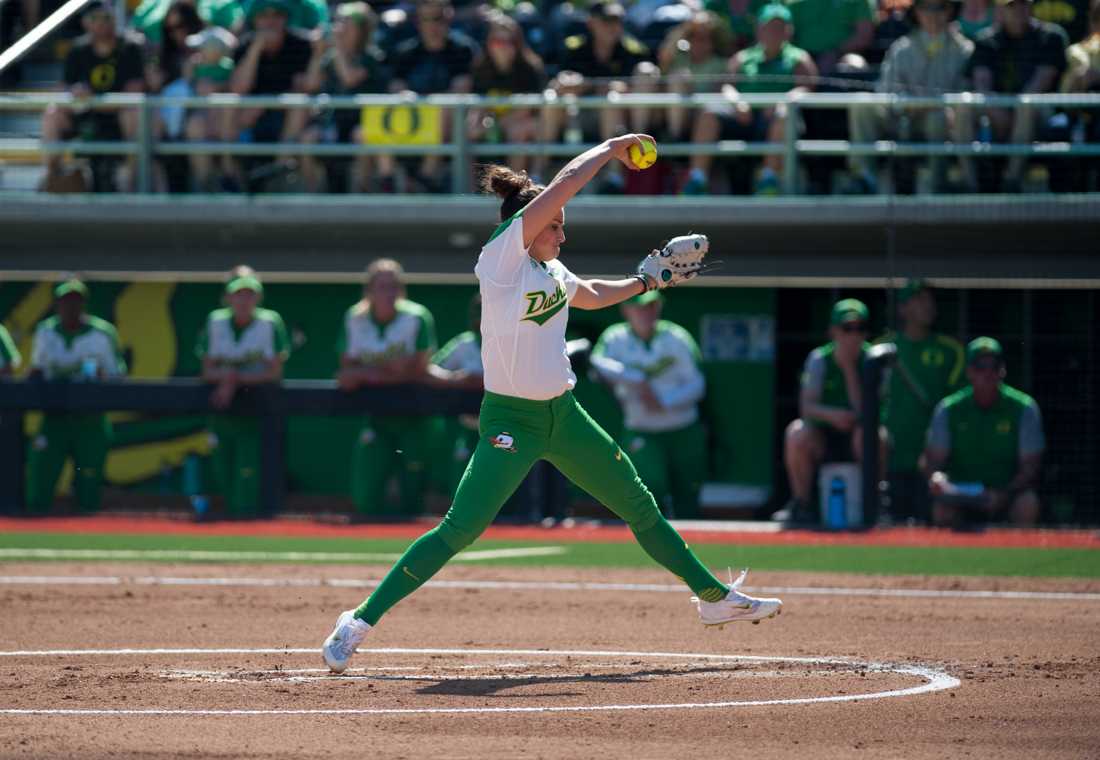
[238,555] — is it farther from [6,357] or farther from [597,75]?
[597,75]

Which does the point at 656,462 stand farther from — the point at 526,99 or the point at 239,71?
the point at 239,71

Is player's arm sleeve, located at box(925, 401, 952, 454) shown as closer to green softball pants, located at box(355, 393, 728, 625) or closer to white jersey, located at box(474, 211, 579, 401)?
green softball pants, located at box(355, 393, 728, 625)

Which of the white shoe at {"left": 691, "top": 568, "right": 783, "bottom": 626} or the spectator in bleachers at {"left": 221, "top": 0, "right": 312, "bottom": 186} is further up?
the spectator in bleachers at {"left": 221, "top": 0, "right": 312, "bottom": 186}

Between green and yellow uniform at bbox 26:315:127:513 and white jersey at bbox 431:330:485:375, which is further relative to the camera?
green and yellow uniform at bbox 26:315:127:513

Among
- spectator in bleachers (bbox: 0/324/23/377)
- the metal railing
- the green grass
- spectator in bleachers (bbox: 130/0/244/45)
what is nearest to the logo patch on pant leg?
the green grass

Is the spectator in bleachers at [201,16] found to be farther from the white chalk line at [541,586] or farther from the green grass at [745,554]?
the white chalk line at [541,586]

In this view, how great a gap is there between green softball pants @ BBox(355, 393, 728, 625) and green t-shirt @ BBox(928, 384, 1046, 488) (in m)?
6.97

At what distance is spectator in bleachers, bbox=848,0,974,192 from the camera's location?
1436 cm

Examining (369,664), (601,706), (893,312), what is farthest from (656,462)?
(601,706)

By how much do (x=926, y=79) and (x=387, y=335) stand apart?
16.1ft

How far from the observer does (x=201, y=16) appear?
17.9 meters

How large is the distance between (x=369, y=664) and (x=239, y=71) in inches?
400

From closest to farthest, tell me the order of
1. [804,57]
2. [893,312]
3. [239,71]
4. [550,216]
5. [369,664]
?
[550,216], [369,664], [893,312], [804,57], [239,71]

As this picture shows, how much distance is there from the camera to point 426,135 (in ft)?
52.0
